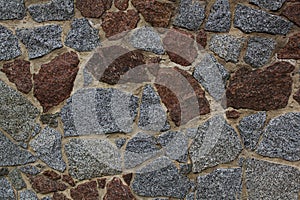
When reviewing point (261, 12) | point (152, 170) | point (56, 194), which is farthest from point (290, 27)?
point (56, 194)

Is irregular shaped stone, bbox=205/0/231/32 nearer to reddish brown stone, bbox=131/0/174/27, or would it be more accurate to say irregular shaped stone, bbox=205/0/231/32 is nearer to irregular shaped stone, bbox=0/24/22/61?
reddish brown stone, bbox=131/0/174/27

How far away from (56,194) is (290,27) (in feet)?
4.35

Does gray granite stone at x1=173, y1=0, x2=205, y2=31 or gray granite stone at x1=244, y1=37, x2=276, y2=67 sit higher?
gray granite stone at x1=173, y1=0, x2=205, y2=31

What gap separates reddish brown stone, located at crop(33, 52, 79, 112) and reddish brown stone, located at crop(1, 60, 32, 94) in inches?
1.4

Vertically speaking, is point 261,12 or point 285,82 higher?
point 261,12

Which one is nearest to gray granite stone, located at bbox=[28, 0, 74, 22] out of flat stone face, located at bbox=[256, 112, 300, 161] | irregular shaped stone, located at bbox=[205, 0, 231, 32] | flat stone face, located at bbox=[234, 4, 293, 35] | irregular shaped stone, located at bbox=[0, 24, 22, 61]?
irregular shaped stone, located at bbox=[0, 24, 22, 61]

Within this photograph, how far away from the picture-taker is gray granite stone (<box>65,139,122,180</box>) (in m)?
2.08

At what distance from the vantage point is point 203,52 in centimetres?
202

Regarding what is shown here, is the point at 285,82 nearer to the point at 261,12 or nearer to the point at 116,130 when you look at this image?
the point at 261,12

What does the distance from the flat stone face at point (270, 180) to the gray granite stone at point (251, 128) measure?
0.29ft

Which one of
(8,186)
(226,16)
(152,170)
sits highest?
(226,16)

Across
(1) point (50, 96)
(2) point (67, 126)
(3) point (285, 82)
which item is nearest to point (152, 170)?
(2) point (67, 126)

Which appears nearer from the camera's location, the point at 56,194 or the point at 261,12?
the point at 261,12

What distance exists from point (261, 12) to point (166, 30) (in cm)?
42
